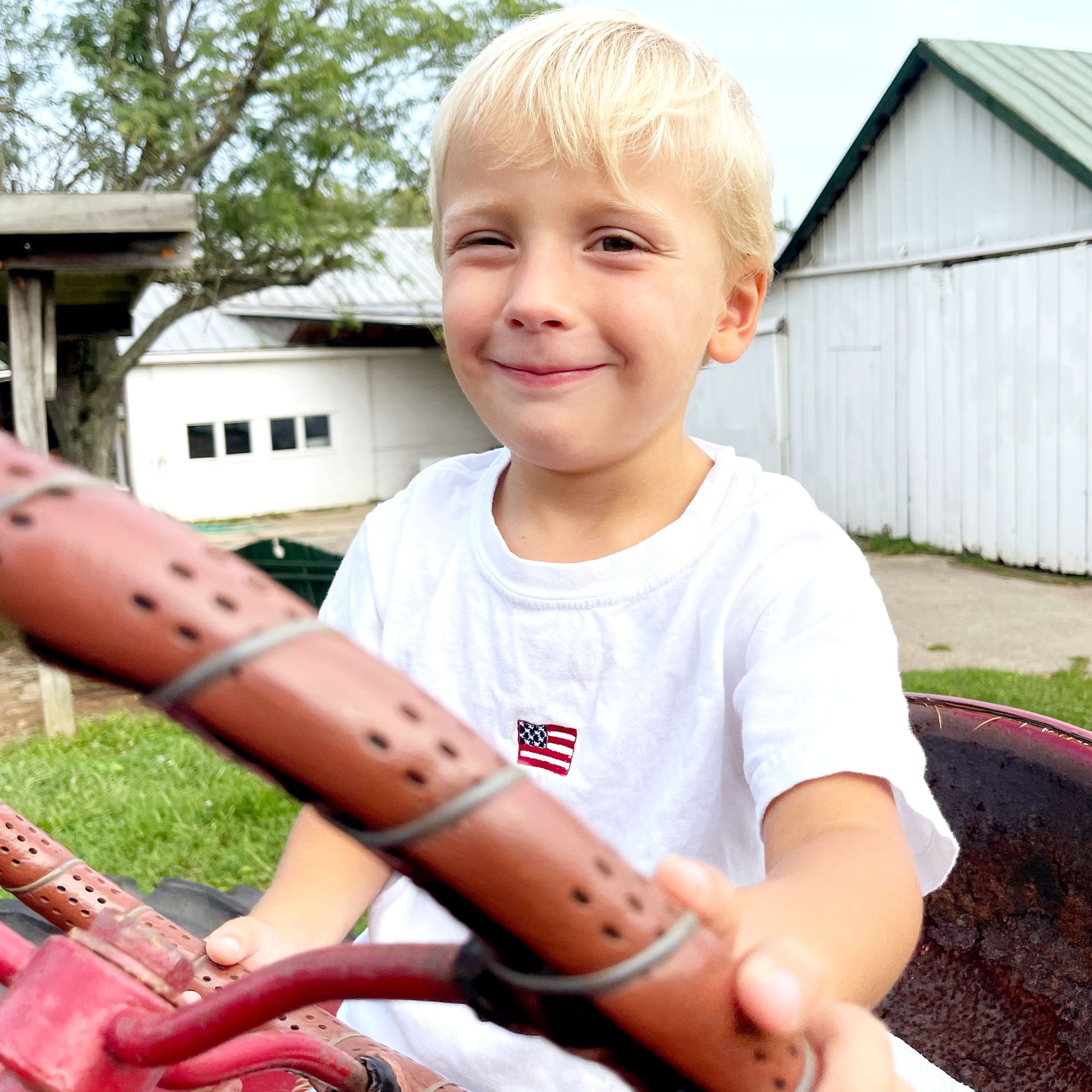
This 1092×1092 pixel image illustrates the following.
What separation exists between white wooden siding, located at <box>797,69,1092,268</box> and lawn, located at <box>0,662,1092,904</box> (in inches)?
175

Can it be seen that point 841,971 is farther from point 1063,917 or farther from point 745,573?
point 1063,917

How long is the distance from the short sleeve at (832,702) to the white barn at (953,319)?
7.83 meters

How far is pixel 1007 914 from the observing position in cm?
174

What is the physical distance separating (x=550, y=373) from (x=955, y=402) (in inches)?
350

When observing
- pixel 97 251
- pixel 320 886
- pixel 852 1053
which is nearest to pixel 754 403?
pixel 97 251

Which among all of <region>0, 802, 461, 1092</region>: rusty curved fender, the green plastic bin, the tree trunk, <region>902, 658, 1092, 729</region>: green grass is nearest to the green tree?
the tree trunk

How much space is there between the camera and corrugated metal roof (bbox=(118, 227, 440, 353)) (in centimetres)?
1661

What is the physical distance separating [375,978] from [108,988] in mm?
219

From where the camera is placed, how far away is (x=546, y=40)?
1.18 meters

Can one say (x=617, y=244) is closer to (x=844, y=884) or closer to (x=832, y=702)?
(x=832, y=702)

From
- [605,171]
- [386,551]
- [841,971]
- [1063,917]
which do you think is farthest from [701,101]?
[1063,917]

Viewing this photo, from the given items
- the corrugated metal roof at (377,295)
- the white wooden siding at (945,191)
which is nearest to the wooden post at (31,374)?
the white wooden siding at (945,191)

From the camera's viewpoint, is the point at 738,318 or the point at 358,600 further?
the point at 358,600

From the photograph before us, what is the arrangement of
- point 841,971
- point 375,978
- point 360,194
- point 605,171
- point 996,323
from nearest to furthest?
point 375,978
point 841,971
point 605,171
point 996,323
point 360,194
